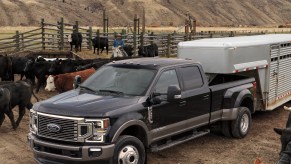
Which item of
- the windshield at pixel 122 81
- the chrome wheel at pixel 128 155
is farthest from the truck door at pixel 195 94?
the chrome wheel at pixel 128 155

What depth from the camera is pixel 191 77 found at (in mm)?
8117

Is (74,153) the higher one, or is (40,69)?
(40,69)

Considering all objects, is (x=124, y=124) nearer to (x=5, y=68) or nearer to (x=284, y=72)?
(x=284, y=72)

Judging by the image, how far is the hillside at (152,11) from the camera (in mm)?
98062

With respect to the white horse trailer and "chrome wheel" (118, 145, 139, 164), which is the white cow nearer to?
the white horse trailer

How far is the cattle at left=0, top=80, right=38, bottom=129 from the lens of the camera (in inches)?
376

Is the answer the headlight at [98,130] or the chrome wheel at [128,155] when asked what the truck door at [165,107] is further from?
the headlight at [98,130]

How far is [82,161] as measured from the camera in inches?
243

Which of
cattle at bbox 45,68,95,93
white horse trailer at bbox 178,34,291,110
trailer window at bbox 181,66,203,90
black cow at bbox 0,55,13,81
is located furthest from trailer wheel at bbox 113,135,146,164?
black cow at bbox 0,55,13,81

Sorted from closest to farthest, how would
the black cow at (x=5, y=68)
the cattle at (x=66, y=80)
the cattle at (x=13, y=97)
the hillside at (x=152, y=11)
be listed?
the cattle at (x=13, y=97) → the cattle at (x=66, y=80) → the black cow at (x=5, y=68) → the hillside at (x=152, y=11)

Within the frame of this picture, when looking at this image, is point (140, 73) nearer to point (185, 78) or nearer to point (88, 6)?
point (185, 78)

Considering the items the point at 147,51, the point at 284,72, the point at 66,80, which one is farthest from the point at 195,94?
the point at 147,51

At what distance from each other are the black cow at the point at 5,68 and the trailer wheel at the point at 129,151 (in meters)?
11.2

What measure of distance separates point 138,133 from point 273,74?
5779 millimetres
